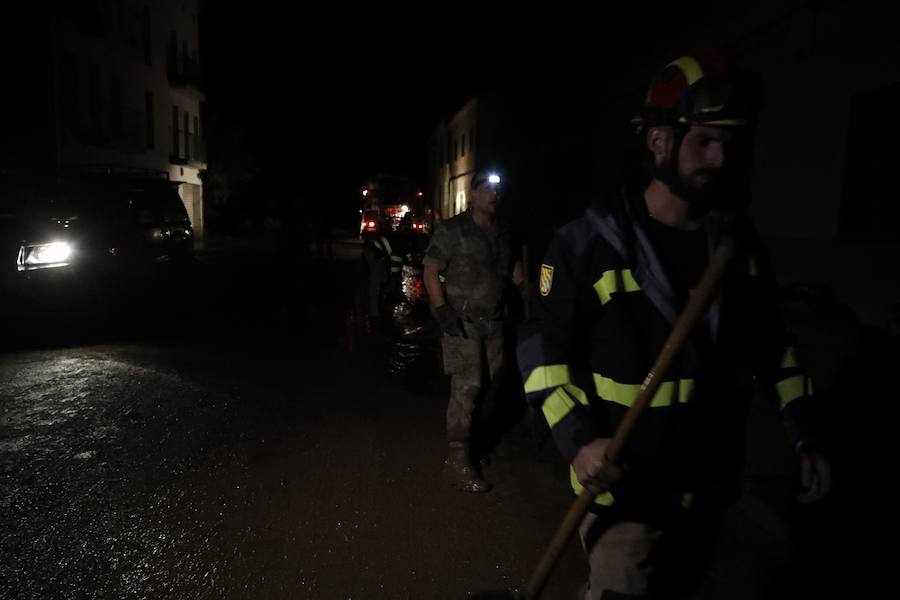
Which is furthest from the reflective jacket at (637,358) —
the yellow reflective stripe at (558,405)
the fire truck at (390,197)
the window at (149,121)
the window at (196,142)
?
the window at (196,142)

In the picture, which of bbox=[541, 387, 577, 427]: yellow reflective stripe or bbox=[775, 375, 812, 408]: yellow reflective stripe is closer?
bbox=[541, 387, 577, 427]: yellow reflective stripe

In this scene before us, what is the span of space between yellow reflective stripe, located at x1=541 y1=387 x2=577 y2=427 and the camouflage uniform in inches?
101

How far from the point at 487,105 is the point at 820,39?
2725 cm

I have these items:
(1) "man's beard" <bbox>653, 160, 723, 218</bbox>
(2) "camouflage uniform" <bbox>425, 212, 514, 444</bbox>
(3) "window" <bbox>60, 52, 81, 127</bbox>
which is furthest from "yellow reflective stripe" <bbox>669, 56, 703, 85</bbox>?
(3) "window" <bbox>60, 52, 81, 127</bbox>

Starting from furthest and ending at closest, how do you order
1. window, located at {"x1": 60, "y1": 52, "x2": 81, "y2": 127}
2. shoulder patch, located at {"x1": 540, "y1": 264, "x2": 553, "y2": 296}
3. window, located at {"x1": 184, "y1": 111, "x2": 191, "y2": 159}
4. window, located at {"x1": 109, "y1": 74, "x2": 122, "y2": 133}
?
window, located at {"x1": 184, "y1": 111, "x2": 191, "y2": 159}
window, located at {"x1": 109, "y1": 74, "x2": 122, "y2": 133}
window, located at {"x1": 60, "y1": 52, "x2": 81, "y2": 127}
shoulder patch, located at {"x1": 540, "y1": 264, "x2": 553, "y2": 296}

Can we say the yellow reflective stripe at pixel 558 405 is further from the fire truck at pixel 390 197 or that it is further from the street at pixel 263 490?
the fire truck at pixel 390 197

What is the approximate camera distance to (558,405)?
76.7 inches

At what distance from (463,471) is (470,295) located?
1.15 metres

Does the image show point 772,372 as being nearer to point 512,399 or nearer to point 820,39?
point 512,399

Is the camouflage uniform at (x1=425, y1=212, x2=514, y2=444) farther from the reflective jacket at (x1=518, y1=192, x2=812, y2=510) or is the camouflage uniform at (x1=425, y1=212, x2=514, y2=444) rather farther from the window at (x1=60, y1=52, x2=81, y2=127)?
the window at (x1=60, y1=52, x2=81, y2=127)

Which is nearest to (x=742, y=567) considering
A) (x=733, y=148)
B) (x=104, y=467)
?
(x=733, y=148)

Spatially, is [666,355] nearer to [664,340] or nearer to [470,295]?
[664,340]

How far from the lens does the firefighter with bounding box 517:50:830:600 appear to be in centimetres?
196

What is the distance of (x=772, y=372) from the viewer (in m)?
2.23
